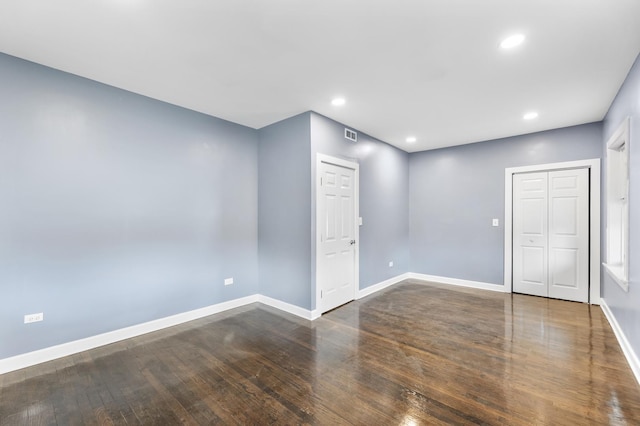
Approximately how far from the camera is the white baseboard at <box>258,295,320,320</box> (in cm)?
371

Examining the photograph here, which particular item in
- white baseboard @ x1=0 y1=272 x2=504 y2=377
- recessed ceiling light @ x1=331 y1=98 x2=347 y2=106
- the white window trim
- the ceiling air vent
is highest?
recessed ceiling light @ x1=331 y1=98 x2=347 y2=106

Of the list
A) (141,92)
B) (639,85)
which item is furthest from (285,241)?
(639,85)

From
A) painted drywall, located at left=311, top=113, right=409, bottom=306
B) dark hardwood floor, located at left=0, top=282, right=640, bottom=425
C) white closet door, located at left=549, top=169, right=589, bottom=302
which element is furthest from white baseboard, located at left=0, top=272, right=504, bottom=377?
white closet door, located at left=549, top=169, right=589, bottom=302

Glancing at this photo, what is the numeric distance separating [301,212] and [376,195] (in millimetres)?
1777

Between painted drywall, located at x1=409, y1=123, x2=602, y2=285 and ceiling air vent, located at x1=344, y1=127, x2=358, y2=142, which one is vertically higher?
ceiling air vent, located at x1=344, y1=127, x2=358, y2=142

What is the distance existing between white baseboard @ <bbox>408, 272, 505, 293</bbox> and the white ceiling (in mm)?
3009

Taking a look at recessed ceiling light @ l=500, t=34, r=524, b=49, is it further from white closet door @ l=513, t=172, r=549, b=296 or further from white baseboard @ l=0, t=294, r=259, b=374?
white baseboard @ l=0, t=294, r=259, b=374

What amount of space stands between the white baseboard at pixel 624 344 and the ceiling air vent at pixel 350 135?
3861 mm

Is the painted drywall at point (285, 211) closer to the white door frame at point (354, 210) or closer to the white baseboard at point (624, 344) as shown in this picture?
the white door frame at point (354, 210)

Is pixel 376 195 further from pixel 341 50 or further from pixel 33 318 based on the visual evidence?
pixel 33 318

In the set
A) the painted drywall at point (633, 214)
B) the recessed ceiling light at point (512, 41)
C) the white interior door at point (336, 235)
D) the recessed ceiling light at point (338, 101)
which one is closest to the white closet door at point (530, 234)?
the painted drywall at point (633, 214)

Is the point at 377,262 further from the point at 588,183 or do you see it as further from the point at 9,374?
the point at 9,374

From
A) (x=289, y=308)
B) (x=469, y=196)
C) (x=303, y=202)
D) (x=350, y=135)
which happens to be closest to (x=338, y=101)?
(x=350, y=135)

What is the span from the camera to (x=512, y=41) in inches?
88.8
